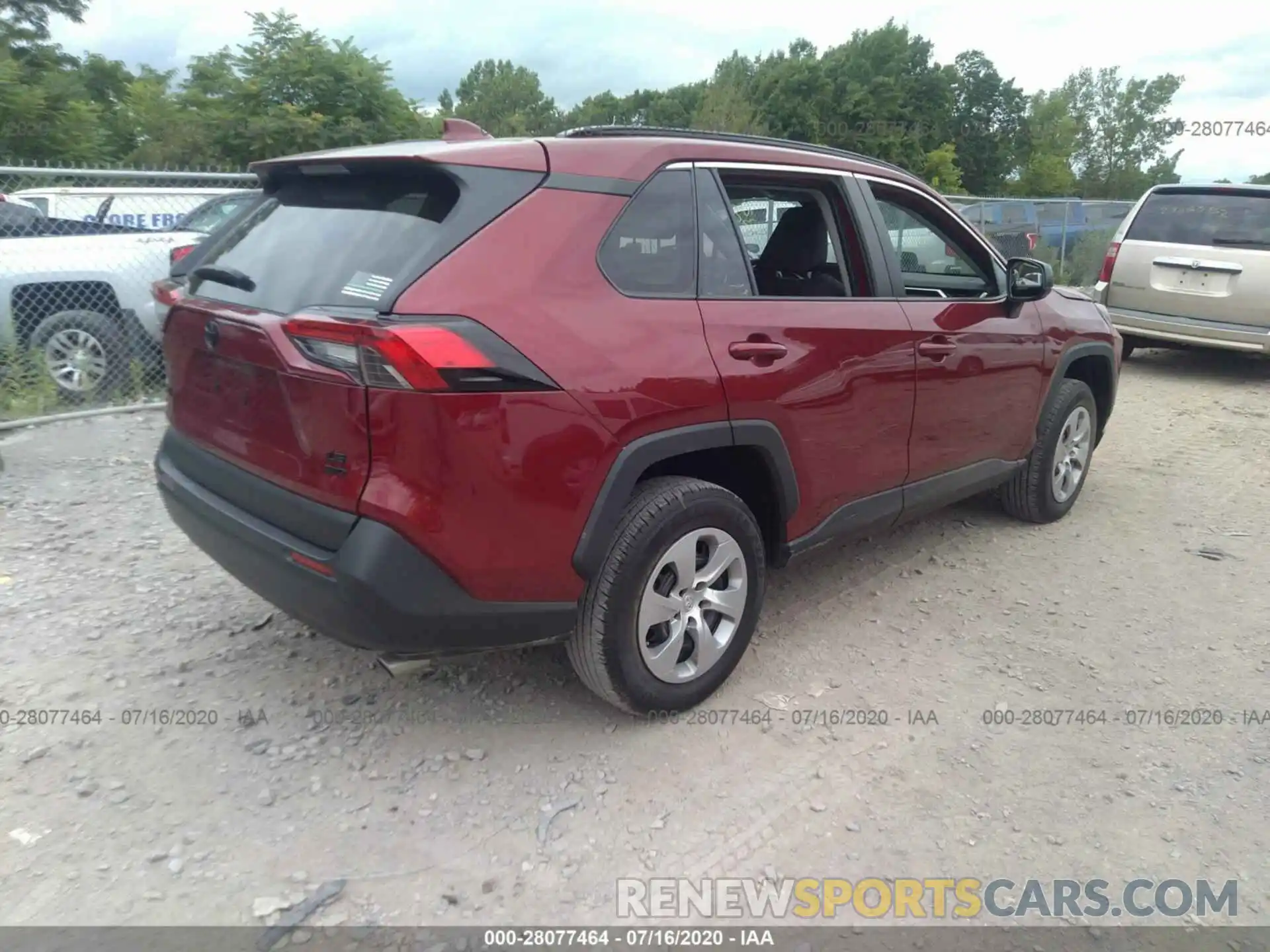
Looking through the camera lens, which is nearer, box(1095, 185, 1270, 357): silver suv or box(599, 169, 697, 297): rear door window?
box(599, 169, 697, 297): rear door window

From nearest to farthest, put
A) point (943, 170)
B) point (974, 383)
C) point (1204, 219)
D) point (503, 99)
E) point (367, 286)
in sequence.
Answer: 1. point (367, 286)
2. point (974, 383)
3. point (1204, 219)
4. point (943, 170)
5. point (503, 99)

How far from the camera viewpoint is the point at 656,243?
112 inches

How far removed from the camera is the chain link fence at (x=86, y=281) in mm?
6008

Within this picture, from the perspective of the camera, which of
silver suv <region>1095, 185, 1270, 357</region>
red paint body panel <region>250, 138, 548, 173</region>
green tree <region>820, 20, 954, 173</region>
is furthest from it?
green tree <region>820, 20, 954, 173</region>

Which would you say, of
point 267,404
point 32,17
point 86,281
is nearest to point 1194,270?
point 267,404

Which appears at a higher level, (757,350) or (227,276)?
(227,276)

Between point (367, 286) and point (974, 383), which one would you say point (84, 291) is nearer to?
point (367, 286)

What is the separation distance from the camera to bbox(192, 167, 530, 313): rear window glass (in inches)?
96.5

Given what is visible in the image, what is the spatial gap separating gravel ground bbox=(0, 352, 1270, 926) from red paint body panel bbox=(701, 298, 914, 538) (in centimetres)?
70

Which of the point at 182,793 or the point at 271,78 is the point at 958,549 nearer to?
the point at 182,793

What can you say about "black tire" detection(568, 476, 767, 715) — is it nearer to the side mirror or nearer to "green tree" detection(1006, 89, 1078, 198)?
the side mirror

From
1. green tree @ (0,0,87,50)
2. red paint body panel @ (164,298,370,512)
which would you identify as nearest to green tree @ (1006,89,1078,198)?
green tree @ (0,0,87,50)

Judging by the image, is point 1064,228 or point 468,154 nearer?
point 468,154

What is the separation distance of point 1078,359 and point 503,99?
7654 cm
